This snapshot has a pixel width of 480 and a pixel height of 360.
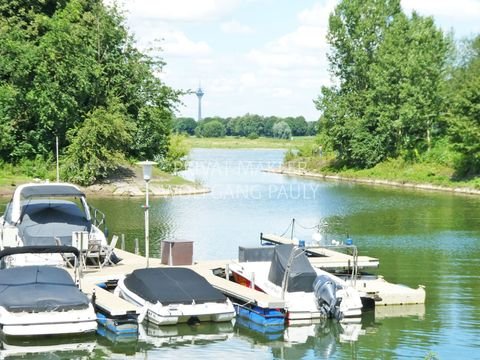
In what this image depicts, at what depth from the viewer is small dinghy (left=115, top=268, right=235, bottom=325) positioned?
21.0 metres

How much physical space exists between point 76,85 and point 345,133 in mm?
31376

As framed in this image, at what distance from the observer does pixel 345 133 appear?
8275 cm

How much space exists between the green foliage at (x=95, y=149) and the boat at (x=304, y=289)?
1421 inches

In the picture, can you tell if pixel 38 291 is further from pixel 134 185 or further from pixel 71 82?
pixel 71 82

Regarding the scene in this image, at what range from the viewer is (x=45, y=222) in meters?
26.9

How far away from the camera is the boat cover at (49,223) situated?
2623 cm

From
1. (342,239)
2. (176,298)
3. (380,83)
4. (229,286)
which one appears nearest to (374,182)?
(380,83)

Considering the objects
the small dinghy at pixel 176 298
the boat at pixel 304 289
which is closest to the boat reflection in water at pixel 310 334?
the boat at pixel 304 289

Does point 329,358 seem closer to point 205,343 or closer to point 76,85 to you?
point 205,343

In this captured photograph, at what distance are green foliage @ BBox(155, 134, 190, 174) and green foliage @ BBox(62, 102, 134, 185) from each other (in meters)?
5.90

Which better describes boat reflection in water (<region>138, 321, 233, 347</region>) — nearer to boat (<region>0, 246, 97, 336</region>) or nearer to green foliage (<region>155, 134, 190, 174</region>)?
boat (<region>0, 246, 97, 336</region>)

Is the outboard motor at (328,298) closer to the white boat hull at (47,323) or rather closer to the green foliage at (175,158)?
the white boat hull at (47,323)

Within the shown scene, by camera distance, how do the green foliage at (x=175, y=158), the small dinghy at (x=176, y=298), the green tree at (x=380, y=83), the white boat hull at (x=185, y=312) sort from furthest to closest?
1. the green tree at (x=380, y=83)
2. the green foliage at (x=175, y=158)
3. the small dinghy at (x=176, y=298)
4. the white boat hull at (x=185, y=312)

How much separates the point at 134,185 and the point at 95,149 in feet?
12.2
